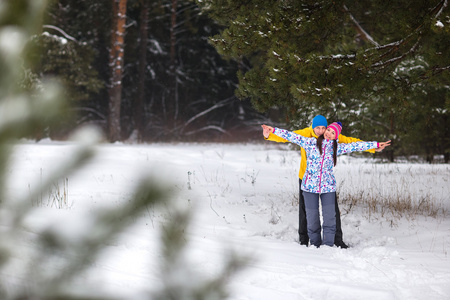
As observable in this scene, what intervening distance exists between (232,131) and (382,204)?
22215 millimetres

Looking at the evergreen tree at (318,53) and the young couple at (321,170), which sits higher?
the evergreen tree at (318,53)

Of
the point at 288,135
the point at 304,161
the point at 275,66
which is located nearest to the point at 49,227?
the point at 288,135

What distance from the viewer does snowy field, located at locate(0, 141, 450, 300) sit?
1.39 metres

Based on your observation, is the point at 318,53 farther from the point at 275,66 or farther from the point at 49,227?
the point at 49,227

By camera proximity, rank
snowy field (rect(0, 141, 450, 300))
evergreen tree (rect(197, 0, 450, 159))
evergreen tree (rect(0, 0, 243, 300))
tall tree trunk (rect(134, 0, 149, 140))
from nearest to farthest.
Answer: evergreen tree (rect(0, 0, 243, 300)) < snowy field (rect(0, 141, 450, 300)) < evergreen tree (rect(197, 0, 450, 159)) < tall tree trunk (rect(134, 0, 149, 140))

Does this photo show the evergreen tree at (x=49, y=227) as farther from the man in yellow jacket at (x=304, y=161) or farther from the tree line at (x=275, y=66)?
the man in yellow jacket at (x=304, y=161)

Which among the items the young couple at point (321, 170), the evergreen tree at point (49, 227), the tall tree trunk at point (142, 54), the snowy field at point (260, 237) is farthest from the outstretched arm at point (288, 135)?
the tall tree trunk at point (142, 54)

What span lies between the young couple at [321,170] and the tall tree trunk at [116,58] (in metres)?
13.7

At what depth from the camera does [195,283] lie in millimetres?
1379

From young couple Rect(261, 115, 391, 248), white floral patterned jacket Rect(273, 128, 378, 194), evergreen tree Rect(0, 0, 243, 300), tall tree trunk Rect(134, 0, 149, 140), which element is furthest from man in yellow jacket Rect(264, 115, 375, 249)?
tall tree trunk Rect(134, 0, 149, 140)

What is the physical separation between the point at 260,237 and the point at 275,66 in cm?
245

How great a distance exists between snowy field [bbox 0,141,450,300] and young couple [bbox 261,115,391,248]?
11.1 inches

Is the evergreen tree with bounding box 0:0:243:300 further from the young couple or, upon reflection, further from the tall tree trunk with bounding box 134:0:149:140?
the tall tree trunk with bounding box 134:0:149:140

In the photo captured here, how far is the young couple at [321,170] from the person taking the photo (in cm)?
514
